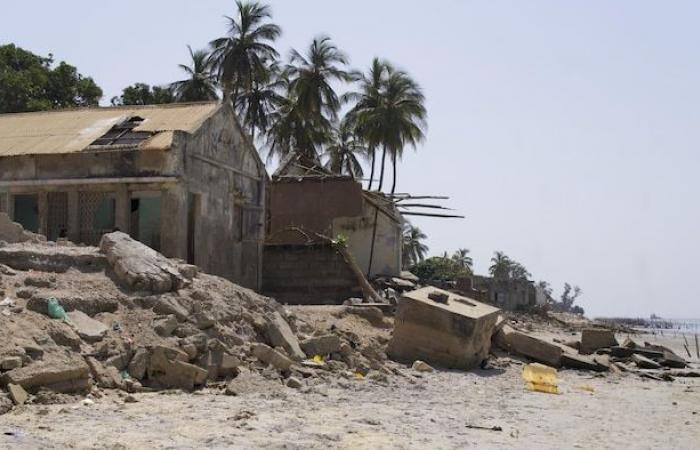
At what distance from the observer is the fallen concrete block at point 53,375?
27.6ft

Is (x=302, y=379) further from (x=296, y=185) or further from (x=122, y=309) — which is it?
(x=296, y=185)

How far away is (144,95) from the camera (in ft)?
129

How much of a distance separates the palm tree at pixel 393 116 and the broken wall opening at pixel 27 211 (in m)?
21.9

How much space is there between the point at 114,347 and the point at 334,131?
1355 inches

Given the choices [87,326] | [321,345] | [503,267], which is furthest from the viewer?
[503,267]

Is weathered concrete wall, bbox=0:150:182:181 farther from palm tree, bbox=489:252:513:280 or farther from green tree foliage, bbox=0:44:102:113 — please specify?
palm tree, bbox=489:252:513:280

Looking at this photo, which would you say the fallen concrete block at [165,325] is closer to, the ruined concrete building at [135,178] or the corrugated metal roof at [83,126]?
the ruined concrete building at [135,178]

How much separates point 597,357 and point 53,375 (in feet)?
40.7

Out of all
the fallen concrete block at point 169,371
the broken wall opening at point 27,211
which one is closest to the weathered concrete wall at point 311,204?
the broken wall opening at point 27,211

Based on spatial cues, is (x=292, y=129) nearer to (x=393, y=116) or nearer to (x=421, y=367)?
(x=393, y=116)

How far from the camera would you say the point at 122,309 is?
11211mm

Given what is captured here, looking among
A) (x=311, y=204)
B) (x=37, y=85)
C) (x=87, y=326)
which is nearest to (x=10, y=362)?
(x=87, y=326)

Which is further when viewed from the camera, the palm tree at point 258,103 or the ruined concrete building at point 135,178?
the palm tree at point 258,103

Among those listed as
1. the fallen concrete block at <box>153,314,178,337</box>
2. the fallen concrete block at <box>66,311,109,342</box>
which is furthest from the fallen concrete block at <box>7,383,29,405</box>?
the fallen concrete block at <box>153,314,178,337</box>
